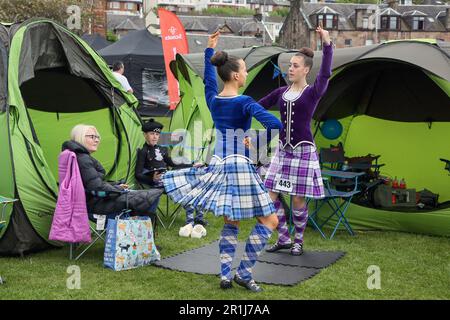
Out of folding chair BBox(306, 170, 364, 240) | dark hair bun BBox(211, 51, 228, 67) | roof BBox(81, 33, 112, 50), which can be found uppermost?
roof BBox(81, 33, 112, 50)

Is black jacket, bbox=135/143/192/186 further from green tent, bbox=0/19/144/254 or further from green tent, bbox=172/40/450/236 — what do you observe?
green tent, bbox=172/40/450/236

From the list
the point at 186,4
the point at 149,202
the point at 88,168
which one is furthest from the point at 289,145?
the point at 186,4

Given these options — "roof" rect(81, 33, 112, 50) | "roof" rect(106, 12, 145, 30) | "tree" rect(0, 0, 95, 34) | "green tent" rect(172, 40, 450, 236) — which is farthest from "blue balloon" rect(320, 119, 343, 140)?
"roof" rect(106, 12, 145, 30)

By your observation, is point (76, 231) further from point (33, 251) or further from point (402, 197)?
point (402, 197)

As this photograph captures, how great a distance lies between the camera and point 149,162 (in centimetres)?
636

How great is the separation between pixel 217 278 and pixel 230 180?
97 cm

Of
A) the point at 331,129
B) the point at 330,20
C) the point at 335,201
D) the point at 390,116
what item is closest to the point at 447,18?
the point at 330,20

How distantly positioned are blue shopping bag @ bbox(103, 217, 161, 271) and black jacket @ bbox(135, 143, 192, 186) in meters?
1.35

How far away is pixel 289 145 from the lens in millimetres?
5168

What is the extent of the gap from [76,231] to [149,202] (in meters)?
0.64

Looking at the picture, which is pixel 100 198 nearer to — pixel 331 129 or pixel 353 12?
pixel 331 129

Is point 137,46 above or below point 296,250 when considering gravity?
above

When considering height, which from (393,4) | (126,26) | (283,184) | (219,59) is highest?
(393,4)

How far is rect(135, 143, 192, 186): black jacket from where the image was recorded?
630 cm
